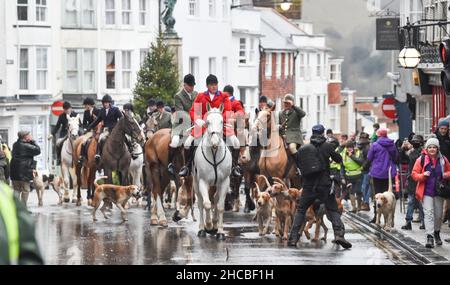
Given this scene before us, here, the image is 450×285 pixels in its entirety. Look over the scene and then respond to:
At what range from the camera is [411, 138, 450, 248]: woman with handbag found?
18.5 m

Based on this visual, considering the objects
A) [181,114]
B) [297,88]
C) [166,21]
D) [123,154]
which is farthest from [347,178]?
[297,88]

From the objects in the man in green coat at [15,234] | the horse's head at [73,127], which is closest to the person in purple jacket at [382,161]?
the horse's head at [73,127]

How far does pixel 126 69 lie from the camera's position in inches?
2435

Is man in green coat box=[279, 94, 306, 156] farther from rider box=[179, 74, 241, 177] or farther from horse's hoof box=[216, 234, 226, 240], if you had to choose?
horse's hoof box=[216, 234, 226, 240]

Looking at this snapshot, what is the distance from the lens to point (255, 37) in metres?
76.2

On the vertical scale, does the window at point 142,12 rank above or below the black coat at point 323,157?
above

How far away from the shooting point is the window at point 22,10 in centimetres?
5653

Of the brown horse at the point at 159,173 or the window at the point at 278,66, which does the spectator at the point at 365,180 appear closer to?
the brown horse at the point at 159,173

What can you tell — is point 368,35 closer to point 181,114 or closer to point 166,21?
point 166,21

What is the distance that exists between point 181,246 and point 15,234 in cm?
1453

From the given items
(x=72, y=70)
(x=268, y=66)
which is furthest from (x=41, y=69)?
(x=268, y=66)

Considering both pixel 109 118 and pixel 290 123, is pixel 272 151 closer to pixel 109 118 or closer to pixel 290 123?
pixel 290 123

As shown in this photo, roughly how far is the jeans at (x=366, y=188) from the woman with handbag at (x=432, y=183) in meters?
8.95

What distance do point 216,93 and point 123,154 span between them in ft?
16.0
